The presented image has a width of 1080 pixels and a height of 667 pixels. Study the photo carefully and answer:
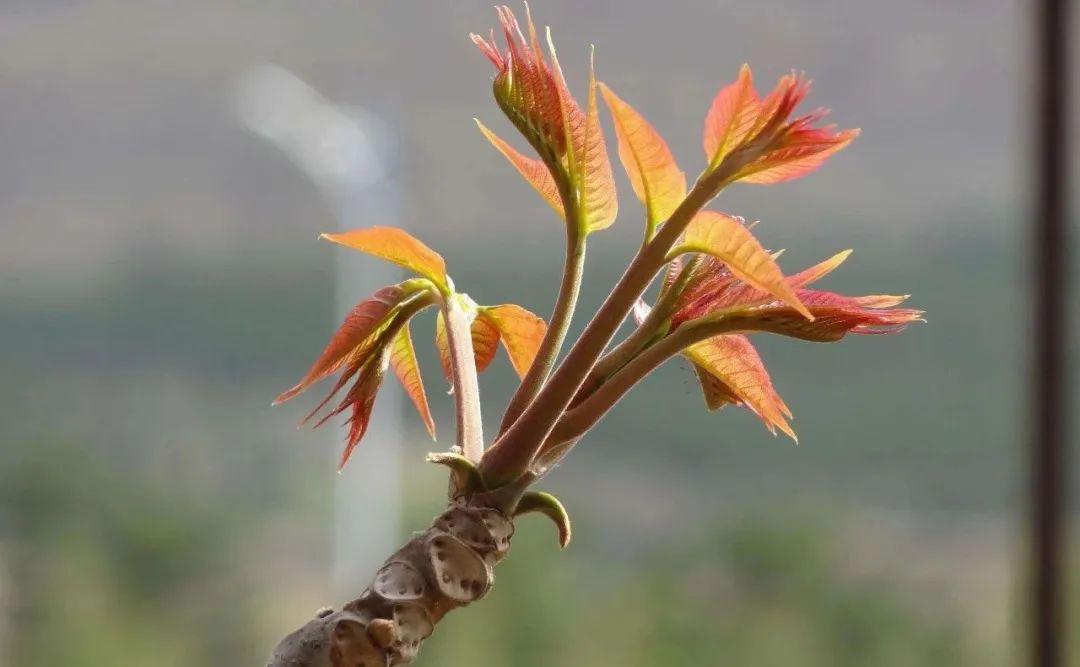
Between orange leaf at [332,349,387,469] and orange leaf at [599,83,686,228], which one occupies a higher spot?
orange leaf at [599,83,686,228]

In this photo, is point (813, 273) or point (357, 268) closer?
point (813, 273)

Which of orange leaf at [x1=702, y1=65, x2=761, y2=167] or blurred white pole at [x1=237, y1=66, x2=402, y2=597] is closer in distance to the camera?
orange leaf at [x1=702, y1=65, x2=761, y2=167]

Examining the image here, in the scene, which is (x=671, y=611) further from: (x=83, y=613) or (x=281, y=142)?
(x=281, y=142)

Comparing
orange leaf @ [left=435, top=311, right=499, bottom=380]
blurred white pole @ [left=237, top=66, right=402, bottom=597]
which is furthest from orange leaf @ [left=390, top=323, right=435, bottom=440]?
blurred white pole @ [left=237, top=66, right=402, bottom=597]

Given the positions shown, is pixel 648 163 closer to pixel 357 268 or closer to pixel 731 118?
pixel 731 118

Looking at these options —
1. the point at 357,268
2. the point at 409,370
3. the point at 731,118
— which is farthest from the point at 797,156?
the point at 357,268

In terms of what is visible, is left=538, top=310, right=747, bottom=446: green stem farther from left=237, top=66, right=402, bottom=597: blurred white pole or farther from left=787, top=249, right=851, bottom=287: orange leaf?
left=237, top=66, right=402, bottom=597: blurred white pole
